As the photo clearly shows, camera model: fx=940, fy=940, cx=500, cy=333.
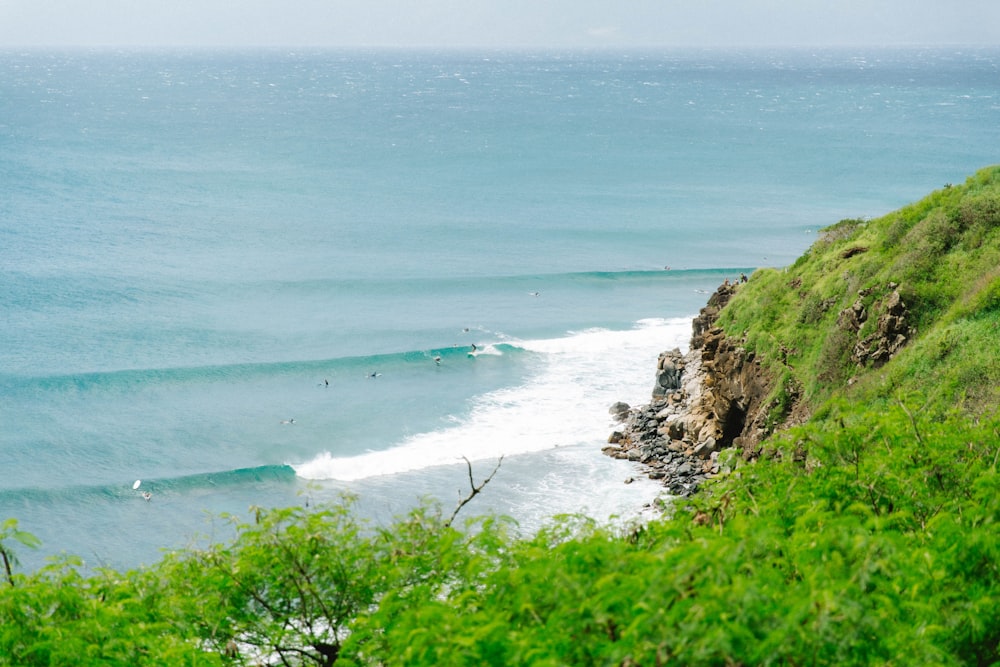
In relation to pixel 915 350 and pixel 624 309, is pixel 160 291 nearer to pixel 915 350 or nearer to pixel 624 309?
pixel 624 309

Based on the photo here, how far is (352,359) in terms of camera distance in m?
57.1

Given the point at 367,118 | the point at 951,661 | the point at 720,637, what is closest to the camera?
the point at 720,637

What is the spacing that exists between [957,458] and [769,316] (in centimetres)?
2449

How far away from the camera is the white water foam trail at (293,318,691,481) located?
43969mm

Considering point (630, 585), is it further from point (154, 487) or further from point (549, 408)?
point (549, 408)

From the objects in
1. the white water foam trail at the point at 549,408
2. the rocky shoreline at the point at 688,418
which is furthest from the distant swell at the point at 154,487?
the rocky shoreline at the point at 688,418

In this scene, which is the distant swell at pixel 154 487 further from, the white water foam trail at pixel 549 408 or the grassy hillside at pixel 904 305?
the grassy hillside at pixel 904 305

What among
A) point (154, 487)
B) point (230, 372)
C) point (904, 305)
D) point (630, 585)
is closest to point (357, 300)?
point (230, 372)

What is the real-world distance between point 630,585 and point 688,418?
31423 mm

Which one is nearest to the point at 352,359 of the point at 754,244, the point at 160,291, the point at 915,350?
the point at 160,291

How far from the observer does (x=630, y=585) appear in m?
9.64

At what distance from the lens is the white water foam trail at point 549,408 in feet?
144

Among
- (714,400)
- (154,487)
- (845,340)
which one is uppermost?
(845,340)

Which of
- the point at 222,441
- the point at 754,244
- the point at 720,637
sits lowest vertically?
the point at 222,441
